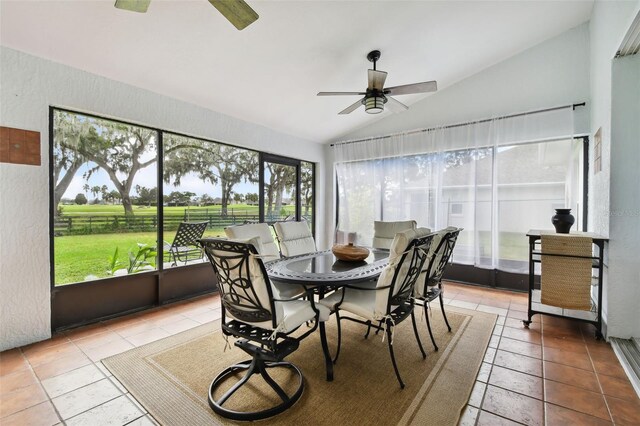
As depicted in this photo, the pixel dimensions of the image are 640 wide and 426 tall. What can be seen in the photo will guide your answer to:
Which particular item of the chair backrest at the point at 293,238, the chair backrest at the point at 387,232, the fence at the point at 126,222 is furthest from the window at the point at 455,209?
the fence at the point at 126,222

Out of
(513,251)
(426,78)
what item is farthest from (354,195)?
(513,251)

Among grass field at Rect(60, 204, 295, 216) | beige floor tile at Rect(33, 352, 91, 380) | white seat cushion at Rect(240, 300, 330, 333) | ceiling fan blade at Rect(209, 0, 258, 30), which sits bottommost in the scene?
beige floor tile at Rect(33, 352, 91, 380)

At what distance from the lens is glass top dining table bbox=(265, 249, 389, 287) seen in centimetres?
191

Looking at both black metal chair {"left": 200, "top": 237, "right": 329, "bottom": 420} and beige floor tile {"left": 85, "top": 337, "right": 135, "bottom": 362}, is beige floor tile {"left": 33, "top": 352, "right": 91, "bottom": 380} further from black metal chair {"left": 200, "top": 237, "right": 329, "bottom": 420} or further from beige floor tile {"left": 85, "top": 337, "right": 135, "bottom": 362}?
black metal chair {"left": 200, "top": 237, "right": 329, "bottom": 420}

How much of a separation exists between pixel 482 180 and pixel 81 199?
495 centimetres

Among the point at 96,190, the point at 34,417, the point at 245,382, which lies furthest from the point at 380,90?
the point at 34,417

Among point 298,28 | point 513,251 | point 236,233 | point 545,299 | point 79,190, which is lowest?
point 545,299

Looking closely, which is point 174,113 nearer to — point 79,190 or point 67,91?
point 67,91

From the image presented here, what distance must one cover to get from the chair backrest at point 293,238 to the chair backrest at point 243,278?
139cm

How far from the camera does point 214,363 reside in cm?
216

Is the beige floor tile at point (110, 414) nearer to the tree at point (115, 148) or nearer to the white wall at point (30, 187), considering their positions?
the white wall at point (30, 187)

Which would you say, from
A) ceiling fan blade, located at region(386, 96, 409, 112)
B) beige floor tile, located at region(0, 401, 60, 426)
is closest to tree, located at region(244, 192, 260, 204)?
ceiling fan blade, located at region(386, 96, 409, 112)

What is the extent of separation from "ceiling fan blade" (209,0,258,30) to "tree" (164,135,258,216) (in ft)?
7.10

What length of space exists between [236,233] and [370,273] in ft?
4.07
